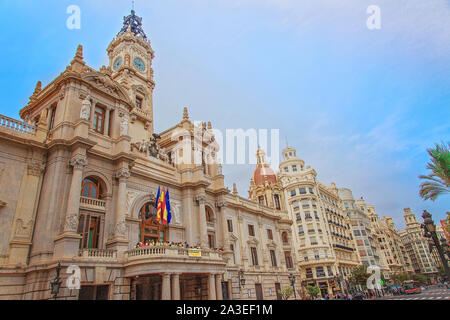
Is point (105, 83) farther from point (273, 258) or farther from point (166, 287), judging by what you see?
point (273, 258)

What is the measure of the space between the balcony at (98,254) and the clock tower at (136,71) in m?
16.9

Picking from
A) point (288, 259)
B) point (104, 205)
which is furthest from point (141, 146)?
point (288, 259)

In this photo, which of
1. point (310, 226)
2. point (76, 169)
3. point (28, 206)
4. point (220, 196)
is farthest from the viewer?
point (310, 226)

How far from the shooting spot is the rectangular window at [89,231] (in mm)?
22244

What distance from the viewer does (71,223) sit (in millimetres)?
20281

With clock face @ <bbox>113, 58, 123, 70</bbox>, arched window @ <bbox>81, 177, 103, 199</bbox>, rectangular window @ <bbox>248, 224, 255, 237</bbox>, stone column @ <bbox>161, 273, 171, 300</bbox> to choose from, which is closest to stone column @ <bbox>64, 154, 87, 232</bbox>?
arched window @ <bbox>81, 177, 103, 199</bbox>

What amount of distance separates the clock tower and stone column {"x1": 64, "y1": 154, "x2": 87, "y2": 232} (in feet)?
42.7

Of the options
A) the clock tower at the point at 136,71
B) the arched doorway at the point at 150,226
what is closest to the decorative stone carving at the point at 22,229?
the arched doorway at the point at 150,226

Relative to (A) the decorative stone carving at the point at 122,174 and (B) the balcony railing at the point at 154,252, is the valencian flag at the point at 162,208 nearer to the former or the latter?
(A) the decorative stone carving at the point at 122,174

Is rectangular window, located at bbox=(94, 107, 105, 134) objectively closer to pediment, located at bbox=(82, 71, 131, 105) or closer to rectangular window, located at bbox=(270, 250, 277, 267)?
pediment, located at bbox=(82, 71, 131, 105)

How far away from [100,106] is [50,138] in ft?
19.7
